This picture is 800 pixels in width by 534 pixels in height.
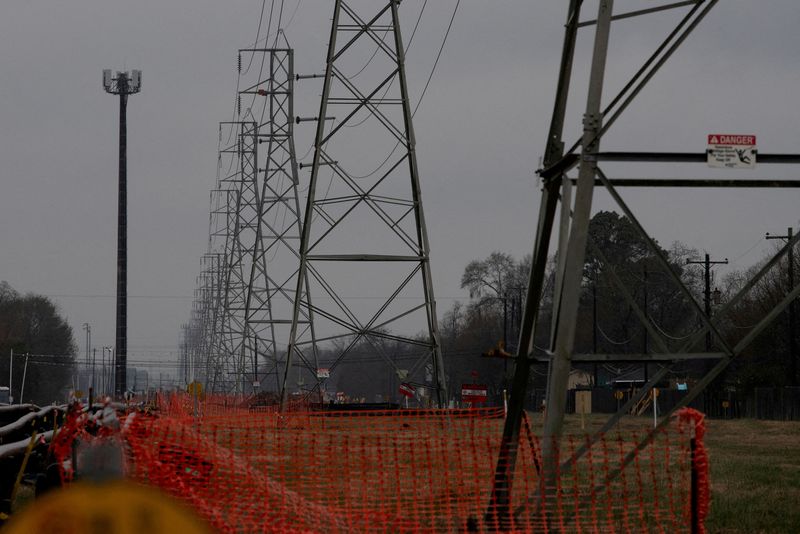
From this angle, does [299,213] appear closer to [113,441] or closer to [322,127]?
[322,127]

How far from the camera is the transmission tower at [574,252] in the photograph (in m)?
9.95

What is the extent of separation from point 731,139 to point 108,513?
8875 mm

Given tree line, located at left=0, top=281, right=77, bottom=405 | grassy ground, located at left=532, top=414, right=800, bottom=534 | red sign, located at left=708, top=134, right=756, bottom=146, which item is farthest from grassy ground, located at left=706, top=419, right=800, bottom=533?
tree line, located at left=0, top=281, right=77, bottom=405

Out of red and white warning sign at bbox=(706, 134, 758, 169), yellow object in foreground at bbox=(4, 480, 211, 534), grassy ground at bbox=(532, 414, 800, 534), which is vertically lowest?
grassy ground at bbox=(532, 414, 800, 534)

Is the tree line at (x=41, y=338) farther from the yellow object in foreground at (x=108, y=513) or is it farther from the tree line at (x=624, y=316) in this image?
the yellow object in foreground at (x=108, y=513)

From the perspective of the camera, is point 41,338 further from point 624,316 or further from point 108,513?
point 108,513

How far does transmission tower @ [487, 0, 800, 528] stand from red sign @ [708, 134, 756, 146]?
19cm

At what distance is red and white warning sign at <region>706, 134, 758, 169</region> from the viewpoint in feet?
34.1

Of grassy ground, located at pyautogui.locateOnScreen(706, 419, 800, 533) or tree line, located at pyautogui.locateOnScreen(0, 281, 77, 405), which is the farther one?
tree line, located at pyautogui.locateOnScreen(0, 281, 77, 405)

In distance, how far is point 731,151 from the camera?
34.2ft

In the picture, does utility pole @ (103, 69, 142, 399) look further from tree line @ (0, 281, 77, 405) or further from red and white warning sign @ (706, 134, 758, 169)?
tree line @ (0, 281, 77, 405)

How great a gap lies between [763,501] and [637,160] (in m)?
5.43

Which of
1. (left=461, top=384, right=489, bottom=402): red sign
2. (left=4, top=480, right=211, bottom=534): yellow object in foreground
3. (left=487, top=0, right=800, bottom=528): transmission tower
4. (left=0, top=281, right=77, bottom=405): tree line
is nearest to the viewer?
(left=4, top=480, right=211, bottom=534): yellow object in foreground

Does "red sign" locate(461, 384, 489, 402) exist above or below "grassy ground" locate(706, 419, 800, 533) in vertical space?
above
